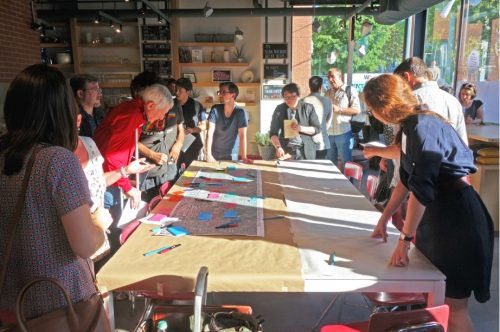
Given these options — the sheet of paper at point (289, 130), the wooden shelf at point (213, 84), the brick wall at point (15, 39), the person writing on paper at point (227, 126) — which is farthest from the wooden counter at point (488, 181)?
the brick wall at point (15, 39)

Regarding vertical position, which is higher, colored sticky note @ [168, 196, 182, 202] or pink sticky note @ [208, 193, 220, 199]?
colored sticky note @ [168, 196, 182, 202]

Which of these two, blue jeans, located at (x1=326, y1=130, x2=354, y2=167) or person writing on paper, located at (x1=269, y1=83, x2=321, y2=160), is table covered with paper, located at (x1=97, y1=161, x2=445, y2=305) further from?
blue jeans, located at (x1=326, y1=130, x2=354, y2=167)

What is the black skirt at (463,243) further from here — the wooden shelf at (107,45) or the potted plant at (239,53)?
the wooden shelf at (107,45)

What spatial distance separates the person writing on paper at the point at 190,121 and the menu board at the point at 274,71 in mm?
3365

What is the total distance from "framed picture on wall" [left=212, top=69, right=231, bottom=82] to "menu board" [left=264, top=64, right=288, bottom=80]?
77cm

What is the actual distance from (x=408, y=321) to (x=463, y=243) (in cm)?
56

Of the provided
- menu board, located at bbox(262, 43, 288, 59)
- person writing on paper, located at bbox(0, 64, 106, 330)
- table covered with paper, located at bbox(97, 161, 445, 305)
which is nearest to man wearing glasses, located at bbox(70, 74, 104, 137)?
table covered with paper, located at bbox(97, 161, 445, 305)

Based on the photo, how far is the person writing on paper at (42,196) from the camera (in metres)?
1.30

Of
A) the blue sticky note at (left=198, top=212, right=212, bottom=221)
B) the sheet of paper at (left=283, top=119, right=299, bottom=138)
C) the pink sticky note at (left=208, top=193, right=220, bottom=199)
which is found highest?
the sheet of paper at (left=283, top=119, right=299, bottom=138)

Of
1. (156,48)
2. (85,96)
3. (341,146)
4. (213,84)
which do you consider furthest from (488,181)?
(156,48)

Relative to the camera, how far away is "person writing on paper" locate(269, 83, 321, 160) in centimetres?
470

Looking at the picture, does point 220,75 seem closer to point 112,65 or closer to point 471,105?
point 112,65

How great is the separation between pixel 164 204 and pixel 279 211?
0.74m

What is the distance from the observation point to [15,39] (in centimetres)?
600
